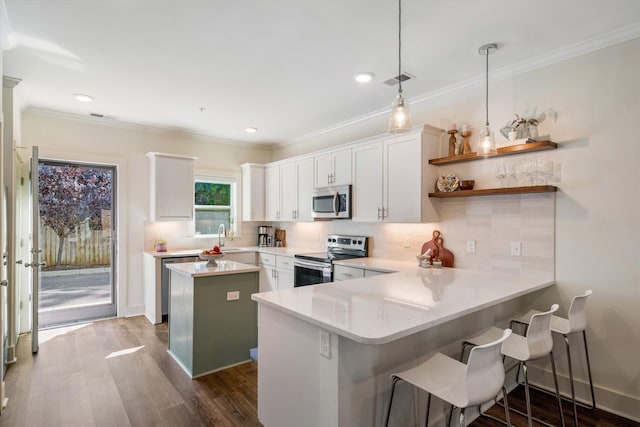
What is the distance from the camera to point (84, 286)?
4.62m

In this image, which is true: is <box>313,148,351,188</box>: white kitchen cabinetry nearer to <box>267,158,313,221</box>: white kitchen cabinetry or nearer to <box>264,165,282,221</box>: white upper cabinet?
<box>267,158,313,221</box>: white kitchen cabinetry

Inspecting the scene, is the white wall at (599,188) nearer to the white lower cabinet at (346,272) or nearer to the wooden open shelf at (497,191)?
the wooden open shelf at (497,191)

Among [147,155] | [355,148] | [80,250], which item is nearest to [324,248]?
[355,148]

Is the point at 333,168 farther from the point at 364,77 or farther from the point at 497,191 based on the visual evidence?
the point at 497,191

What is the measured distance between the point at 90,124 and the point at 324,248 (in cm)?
354

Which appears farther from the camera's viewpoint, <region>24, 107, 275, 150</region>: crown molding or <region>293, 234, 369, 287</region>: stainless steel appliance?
<region>24, 107, 275, 150</region>: crown molding

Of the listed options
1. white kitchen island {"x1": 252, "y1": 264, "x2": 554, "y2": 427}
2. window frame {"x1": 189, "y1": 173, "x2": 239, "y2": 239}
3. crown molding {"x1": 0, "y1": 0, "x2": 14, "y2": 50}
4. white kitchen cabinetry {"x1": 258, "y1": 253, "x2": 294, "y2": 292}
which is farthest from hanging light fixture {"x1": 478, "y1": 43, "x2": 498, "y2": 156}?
window frame {"x1": 189, "y1": 173, "x2": 239, "y2": 239}

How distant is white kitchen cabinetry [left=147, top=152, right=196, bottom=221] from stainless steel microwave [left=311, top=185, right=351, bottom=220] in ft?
6.09

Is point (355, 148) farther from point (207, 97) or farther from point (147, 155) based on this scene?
point (147, 155)

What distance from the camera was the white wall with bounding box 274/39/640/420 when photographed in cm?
240

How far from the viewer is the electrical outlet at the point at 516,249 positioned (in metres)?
2.92

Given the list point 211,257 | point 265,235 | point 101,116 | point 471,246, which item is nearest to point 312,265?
point 211,257

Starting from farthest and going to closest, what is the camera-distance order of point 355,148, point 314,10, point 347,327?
point 355,148 → point 314,10 → point 347,327

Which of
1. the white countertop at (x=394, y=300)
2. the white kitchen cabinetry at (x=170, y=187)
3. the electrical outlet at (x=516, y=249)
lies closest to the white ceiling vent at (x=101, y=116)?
the white kitchen cabinetry at (x=170, y=187)
